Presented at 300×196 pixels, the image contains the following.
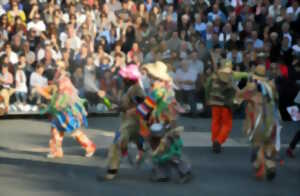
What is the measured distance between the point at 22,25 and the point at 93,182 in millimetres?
8842

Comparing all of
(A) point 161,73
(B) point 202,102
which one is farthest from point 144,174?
(B) point 202,102

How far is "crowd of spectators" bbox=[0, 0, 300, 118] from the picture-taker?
57.4 ft

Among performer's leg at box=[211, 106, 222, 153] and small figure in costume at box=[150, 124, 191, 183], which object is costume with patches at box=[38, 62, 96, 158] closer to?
small figure in costume at box=[150, 124, 191, 183]

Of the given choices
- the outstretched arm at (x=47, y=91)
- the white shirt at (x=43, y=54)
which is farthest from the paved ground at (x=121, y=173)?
the white shirt at (x=43, y=54)

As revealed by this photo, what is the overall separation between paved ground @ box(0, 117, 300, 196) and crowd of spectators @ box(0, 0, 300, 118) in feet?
9.21

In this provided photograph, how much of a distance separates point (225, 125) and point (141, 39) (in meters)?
6.45

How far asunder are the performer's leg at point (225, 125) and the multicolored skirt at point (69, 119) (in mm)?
2462

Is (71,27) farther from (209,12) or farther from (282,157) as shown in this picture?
(282,157)

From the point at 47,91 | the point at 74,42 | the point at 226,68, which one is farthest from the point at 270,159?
the point at 74,42

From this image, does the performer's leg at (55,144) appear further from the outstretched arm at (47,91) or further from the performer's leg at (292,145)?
the performer's leg at (292,145)

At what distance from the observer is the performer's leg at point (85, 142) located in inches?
480

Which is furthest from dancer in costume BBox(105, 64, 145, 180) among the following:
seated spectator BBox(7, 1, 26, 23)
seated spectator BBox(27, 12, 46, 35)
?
seated spectator BBox(7, 1, 26, 23)

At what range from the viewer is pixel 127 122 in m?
10.8

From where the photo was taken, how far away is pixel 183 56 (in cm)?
1809
